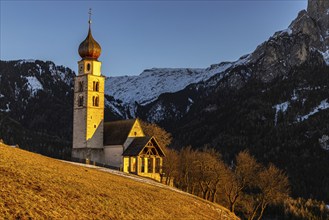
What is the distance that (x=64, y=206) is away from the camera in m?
33.4

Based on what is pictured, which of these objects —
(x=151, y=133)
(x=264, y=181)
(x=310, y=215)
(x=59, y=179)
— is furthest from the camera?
(x=310, y=215)

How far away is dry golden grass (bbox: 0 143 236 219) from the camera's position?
31.1 metres

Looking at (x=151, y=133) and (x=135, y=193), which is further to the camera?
(x=151, y=133)

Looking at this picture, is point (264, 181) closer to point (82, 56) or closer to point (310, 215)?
point (82, 56)

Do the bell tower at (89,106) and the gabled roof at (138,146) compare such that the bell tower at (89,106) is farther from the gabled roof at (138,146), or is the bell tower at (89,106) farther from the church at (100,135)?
the gabled roof at (138,146)

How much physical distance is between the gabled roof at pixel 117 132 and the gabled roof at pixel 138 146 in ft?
5.41

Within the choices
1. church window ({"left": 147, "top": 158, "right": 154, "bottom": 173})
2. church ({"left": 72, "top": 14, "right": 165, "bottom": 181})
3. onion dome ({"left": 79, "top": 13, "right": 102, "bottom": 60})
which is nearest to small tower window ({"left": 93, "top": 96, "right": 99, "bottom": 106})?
church ({"left": 72, "top": 14, "right": 165, "bottom": 181})

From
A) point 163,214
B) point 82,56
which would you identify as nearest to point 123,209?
point 163,214

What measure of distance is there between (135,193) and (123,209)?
8.39 meters

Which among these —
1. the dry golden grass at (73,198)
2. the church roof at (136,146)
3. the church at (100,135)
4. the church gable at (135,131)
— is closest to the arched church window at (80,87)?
the church at (100,135)

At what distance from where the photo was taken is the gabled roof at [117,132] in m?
90.9

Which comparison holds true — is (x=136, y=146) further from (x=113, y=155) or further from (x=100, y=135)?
(x=100, y=135)

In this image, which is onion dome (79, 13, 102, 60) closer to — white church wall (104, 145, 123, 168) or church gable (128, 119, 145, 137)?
church gable (128, 119, 145, 137)

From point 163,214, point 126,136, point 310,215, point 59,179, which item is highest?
point 126,136
